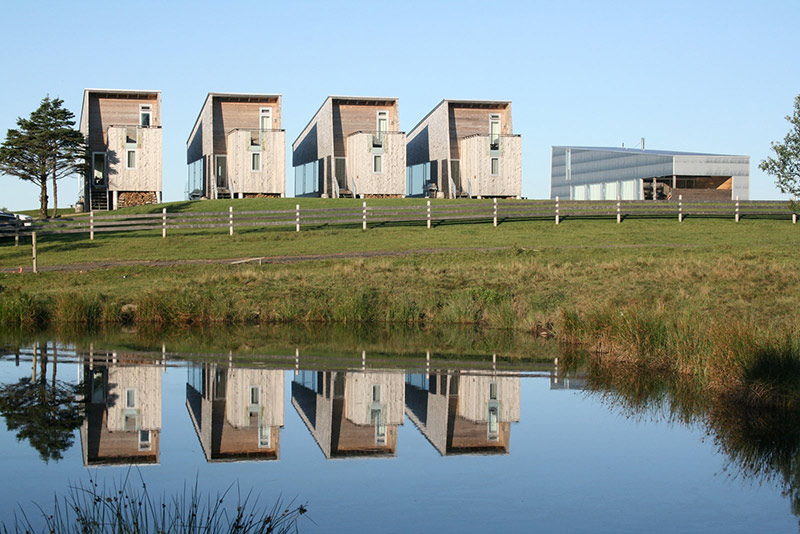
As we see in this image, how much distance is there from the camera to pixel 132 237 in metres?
38.9

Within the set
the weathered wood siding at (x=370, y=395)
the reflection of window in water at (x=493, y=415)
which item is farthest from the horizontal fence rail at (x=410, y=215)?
the reflection of window in water at (x=493, y=415)

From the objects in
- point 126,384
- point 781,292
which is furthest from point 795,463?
point 781,292

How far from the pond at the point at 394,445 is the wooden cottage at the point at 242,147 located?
117ft

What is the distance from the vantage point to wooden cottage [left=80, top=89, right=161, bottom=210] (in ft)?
172

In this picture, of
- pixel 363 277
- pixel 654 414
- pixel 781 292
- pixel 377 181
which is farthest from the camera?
pixel 377 181

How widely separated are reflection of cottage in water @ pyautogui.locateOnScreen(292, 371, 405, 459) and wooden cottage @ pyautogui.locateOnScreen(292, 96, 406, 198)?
124ft

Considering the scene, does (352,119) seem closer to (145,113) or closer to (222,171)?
(222,171)

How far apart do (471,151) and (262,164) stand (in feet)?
38.4

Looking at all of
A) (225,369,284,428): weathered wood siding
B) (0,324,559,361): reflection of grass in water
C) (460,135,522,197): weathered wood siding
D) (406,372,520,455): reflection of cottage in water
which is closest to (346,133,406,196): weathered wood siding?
(460,135,522,197): weathered wood siding

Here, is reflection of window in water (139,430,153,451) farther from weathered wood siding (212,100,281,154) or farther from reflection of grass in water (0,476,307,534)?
weathered wood siding (212,100,281,154)

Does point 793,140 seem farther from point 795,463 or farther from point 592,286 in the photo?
point 795,463

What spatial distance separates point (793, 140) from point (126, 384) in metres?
26.1

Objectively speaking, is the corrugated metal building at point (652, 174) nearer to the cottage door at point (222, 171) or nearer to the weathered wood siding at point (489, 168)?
the weathered wood siding at point (489, 168)

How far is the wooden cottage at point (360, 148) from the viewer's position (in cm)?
5391
